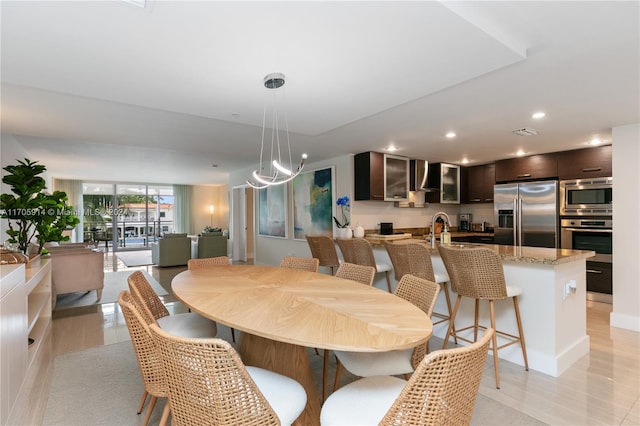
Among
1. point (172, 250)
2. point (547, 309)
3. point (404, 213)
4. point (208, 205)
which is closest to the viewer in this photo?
point (547, 309)


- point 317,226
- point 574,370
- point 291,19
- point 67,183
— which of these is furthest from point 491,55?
point 67,183

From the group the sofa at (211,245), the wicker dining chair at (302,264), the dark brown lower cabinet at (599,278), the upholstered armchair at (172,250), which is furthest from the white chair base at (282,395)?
the sofa at (211,245)

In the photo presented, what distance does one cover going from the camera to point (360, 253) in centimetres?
356

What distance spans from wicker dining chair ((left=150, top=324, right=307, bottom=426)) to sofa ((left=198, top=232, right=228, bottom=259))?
22.4 feet

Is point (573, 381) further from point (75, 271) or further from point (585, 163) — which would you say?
point (75, 271)

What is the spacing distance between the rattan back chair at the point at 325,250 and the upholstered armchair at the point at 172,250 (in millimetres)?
4284

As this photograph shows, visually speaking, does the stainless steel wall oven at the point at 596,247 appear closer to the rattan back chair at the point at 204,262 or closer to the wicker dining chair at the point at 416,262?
the wicker dining chair at the point at 416,262

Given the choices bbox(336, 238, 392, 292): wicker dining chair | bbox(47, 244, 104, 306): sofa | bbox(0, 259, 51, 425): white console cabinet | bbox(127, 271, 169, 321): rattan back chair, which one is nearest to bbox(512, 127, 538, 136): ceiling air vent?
bbox(336, 238, 392, 292): wicker dining chair

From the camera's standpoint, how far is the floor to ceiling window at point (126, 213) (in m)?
10.6

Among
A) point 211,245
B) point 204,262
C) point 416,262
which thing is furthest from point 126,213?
point 416,262

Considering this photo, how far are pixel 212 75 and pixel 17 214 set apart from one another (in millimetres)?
2928

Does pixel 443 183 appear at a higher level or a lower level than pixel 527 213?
higher

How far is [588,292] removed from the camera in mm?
4574

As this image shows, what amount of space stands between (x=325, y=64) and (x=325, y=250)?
267 centimetres
